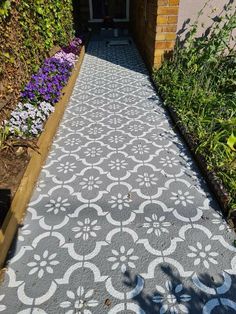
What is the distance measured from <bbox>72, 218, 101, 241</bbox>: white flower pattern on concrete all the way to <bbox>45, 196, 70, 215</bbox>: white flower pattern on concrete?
287 mm

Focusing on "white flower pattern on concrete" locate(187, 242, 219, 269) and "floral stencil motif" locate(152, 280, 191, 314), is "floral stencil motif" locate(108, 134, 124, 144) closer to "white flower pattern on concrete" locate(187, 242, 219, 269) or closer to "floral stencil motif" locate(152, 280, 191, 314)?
"white flower pattern on concrete" locate(187, 242, 219, 269)

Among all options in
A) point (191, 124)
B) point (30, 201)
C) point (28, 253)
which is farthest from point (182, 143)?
point (28, 253)

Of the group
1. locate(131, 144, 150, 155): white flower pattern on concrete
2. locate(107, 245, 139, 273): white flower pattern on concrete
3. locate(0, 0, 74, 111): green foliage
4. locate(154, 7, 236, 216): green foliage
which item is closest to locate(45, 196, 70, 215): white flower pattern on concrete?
locate(107, 245, 139, 273): white flower pattern on concrete

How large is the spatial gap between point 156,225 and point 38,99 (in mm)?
2957

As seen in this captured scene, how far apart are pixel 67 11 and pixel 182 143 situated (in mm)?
7437

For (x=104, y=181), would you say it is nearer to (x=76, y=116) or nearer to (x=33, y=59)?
(x=76, y=116)

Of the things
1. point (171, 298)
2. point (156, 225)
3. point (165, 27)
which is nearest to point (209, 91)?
point (165, 27)

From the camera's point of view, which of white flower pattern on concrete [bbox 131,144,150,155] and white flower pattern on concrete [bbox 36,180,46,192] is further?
white flower pattern on concrete [bbox 131,144,150,155]

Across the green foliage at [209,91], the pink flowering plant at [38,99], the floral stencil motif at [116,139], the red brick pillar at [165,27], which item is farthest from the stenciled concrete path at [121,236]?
the red brick pillar at [165,27]

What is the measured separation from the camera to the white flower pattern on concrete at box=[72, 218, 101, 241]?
2363 mm

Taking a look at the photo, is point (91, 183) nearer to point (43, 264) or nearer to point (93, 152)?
point (93, 152)

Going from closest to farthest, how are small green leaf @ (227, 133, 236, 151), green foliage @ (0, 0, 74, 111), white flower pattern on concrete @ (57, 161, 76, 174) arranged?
small green leaf @ (227, 133, 236, 151), white flower pattern on concrete @ (57, 161, 76, 174), green foliage @ (0, 0, 74, 111)

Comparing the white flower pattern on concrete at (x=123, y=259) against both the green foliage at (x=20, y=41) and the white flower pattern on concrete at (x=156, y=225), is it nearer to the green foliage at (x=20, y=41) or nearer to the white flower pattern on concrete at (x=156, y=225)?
the white flower pattern on concrete at (x=156, y=225)

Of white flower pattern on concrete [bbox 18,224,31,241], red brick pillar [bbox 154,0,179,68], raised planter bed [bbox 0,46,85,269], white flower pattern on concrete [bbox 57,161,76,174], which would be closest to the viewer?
raised planter bed [bbox 0,46,85,269]
